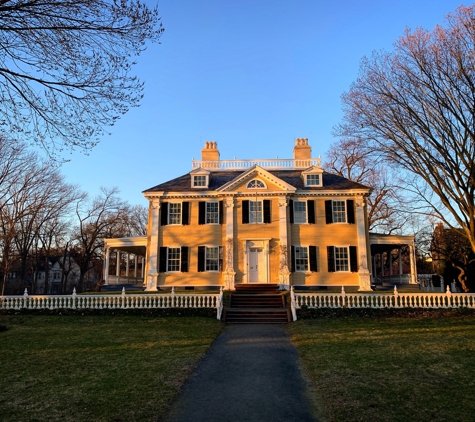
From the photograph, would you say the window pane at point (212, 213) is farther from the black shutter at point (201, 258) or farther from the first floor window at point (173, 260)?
the first floor window at point (173, 260)

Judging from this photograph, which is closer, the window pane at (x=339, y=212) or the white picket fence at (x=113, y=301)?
the white picket fence at (x=113, y=301)

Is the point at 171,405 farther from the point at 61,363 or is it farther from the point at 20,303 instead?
the point at 20,303

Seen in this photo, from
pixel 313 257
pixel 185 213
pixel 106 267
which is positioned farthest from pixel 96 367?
pixel 106 267

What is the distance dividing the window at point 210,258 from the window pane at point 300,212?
4.80 m

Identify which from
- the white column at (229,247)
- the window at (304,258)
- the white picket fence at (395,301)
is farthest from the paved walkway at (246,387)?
the window at (304,258)

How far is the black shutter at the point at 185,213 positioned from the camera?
23.4 metres

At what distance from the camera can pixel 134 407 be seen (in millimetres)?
5508

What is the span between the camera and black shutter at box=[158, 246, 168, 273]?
23078mm

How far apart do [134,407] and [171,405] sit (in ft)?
1.83

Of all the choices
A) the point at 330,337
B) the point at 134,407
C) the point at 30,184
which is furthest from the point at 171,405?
the point at 30,184

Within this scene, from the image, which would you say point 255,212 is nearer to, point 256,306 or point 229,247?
point 229,247

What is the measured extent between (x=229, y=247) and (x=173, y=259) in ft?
11.3

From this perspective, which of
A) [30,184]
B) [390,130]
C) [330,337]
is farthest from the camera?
[30,184]

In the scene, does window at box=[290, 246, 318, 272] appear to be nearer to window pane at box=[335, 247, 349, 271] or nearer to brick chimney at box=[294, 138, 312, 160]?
window pane at box=[335, 247, 349, 271]
